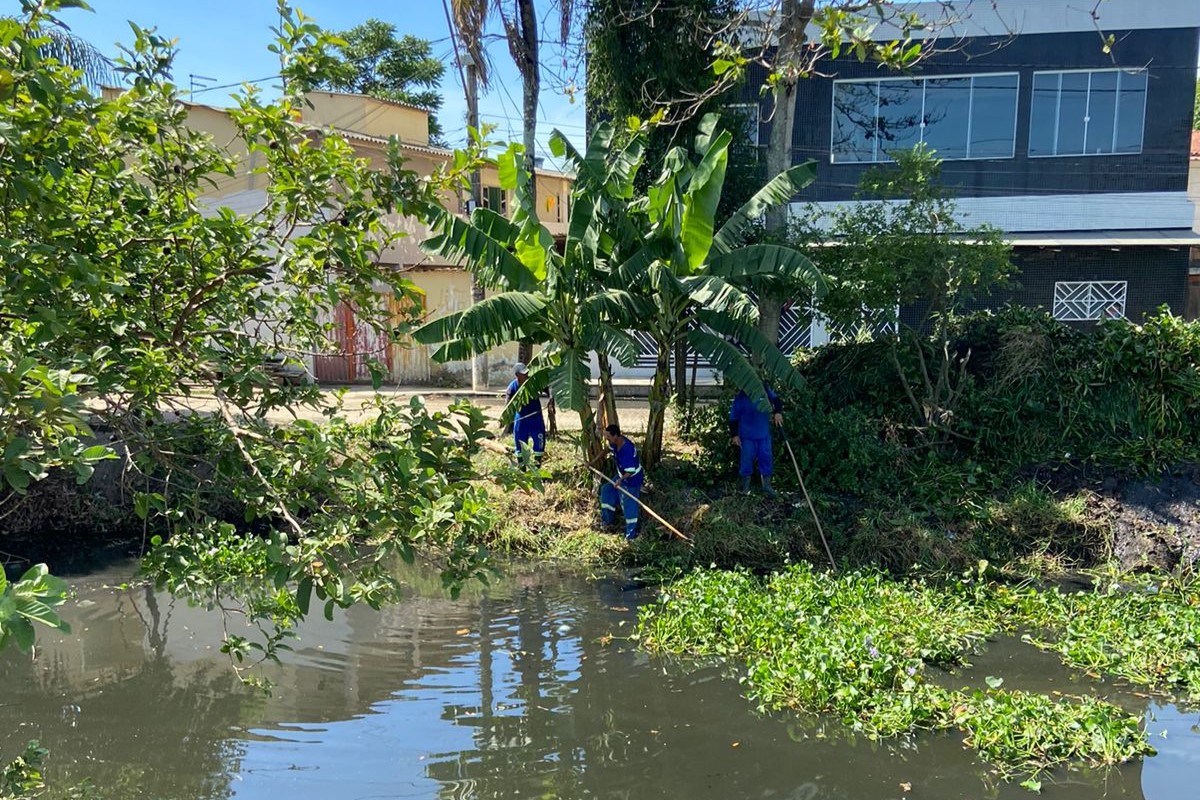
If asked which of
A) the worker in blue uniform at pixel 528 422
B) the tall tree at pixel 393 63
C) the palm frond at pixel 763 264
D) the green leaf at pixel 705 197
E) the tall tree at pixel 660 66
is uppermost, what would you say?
the tall tree at pixel 393 63

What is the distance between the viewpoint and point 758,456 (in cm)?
1015

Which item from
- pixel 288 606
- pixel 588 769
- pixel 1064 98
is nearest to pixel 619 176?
pixel 588 769

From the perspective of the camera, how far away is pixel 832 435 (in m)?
10.4

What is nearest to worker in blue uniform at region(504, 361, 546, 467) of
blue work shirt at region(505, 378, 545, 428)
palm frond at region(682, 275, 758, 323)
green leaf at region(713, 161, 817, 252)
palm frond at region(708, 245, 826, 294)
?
blue work shirt at region(505, 378, 545, 428)

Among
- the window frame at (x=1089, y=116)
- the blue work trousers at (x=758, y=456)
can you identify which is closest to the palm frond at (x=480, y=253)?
the blue work trousers at (x=758, y=456)

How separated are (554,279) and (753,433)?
9.62 feet

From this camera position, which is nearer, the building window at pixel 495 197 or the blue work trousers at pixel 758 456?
the blue work trousers at pixel 758 456

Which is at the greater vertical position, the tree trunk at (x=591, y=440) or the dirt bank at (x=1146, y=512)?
the tree trunk at (x=591, y=440)

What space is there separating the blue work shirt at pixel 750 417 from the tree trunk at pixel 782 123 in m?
0.76

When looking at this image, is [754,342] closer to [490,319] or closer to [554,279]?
[554,279]

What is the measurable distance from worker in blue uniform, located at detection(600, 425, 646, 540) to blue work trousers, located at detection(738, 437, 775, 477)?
47.1 inches

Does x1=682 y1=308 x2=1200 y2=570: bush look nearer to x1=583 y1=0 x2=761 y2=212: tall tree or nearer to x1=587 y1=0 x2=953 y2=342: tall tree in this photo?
x1=587 y1=0 x2=953 y2=342: tall tree

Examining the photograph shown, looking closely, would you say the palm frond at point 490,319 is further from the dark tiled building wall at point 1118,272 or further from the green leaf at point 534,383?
the dark tiled building wall at point 1118,272

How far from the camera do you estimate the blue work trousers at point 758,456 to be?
1008cm
